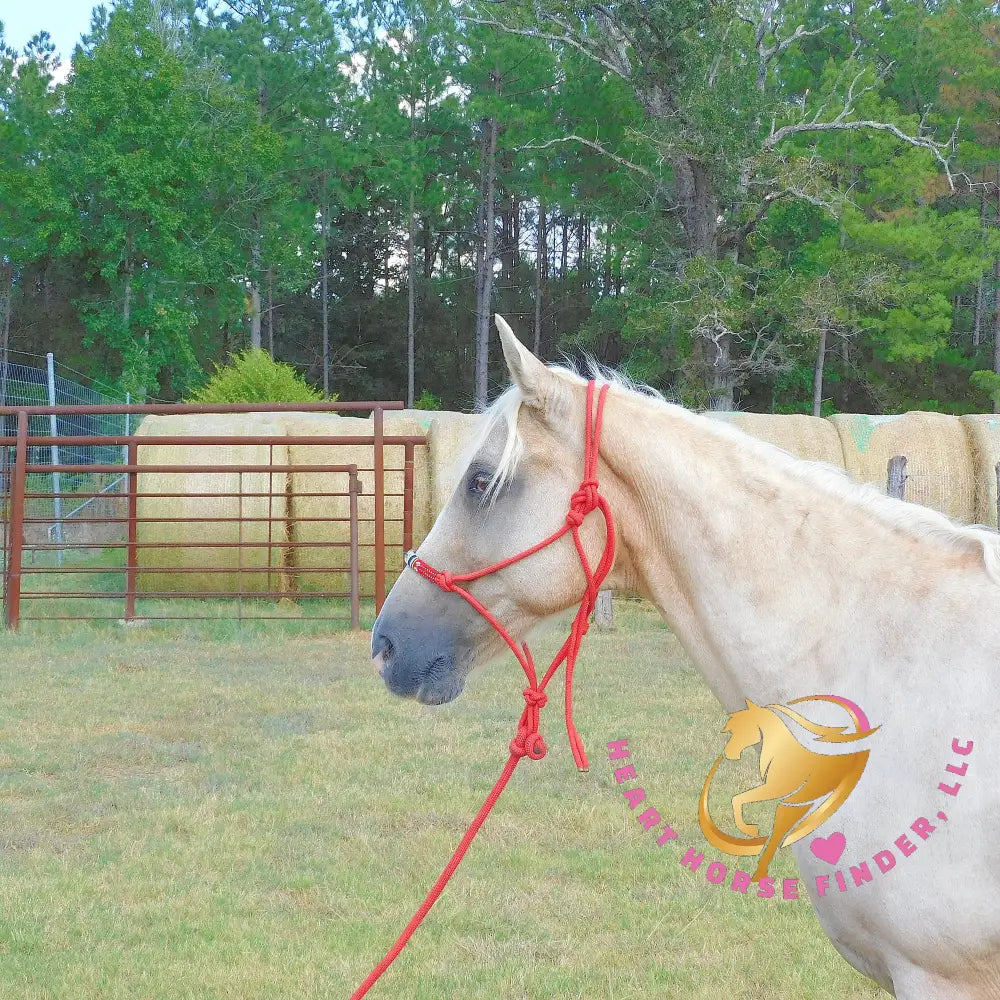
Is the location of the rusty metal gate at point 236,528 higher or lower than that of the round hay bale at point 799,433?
lower

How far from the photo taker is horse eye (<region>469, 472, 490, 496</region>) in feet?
6.56

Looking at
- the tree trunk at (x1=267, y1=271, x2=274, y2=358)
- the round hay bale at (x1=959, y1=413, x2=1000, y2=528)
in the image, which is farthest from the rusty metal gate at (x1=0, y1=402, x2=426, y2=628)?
the tree trunk at (x1=267, y1=271, x2=274, y2=358)

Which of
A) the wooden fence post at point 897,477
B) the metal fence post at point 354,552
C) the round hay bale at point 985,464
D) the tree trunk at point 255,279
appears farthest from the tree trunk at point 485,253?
the wooden fence post at point 897,477

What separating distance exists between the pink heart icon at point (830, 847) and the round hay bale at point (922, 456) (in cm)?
959

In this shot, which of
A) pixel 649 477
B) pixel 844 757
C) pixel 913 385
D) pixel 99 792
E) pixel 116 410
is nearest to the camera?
pixel 844 757

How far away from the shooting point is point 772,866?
4090mm

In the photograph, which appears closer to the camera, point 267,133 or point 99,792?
point 99,792

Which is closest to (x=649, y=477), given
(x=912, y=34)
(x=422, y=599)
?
(x=422, y=599)

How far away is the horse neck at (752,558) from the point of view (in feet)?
5.87

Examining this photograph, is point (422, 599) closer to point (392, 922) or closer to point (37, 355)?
point (392, 922)

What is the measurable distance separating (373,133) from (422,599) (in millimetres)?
30739

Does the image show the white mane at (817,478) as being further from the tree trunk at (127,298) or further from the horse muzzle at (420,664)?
the tree trunk at (127,298)

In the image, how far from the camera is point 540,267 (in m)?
32.2

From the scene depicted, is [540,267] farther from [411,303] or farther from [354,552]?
[354,552]
